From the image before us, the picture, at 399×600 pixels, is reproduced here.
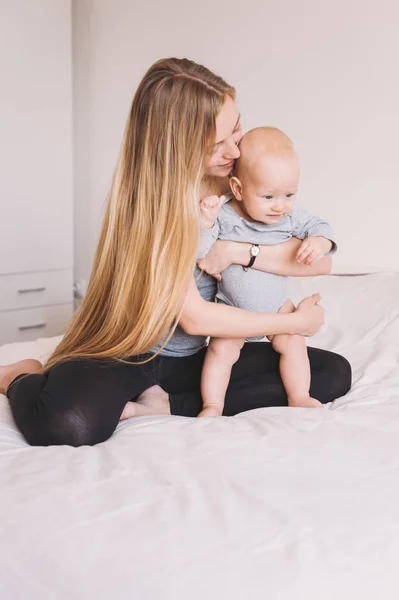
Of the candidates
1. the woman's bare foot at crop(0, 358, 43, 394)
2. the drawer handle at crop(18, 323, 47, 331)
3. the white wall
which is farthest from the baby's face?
the drawer handle at crop(18, 323, 47, 331)

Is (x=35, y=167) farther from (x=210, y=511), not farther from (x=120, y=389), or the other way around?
(x=210, y=511)

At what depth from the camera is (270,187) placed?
4.83 ft

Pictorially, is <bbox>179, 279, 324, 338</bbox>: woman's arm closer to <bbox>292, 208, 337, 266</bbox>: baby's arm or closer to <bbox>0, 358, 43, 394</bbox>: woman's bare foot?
<bbox>292, 208, 337, 266</bbox>: baby's arm

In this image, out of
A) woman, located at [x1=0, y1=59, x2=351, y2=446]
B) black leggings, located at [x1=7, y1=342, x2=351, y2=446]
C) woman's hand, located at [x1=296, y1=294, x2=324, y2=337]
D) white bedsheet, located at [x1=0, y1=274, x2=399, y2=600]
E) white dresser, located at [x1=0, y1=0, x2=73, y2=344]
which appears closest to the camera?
white bedsheet, located at [x1=0, y1=274, x2=399, y2=600]

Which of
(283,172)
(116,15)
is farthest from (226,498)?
(116,15)

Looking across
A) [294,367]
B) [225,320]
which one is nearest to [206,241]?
[225,320]

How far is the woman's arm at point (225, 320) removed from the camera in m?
1.49

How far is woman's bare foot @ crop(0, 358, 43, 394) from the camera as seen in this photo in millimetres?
1641

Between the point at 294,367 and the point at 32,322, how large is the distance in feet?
6.47

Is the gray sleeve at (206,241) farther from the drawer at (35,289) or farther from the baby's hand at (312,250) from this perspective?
the drawer at (35,289)

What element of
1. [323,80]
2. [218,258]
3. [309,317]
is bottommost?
[309,317]

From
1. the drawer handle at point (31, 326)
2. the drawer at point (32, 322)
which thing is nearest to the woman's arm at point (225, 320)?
the drawer at point (32, 322)

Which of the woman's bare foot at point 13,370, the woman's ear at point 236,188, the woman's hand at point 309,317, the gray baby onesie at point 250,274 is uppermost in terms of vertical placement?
the woman's ear at point 236,188

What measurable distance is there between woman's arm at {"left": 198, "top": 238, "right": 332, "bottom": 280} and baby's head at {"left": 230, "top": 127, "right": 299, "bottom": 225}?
0.08 metres
